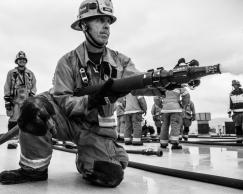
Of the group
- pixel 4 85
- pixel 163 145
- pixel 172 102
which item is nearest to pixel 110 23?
pixel 172 102

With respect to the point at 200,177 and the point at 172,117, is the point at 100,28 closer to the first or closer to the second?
the point at 200,177

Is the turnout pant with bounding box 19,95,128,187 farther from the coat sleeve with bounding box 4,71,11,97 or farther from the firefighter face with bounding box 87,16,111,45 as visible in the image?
the coat sleeve with bounding box 4,71,11,97

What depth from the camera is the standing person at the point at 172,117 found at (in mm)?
5605

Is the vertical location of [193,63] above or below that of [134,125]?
above

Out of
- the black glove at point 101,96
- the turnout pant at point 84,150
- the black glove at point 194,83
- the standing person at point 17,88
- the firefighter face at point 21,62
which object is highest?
the firefighter face at point 21,62

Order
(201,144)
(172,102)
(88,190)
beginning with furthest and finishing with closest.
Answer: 1. (201,144)
2. (172,102)
3. (88,190)

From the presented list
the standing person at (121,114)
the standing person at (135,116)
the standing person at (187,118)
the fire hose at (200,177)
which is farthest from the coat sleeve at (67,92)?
the standing person at (187,118)

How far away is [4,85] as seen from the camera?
6.07 metres

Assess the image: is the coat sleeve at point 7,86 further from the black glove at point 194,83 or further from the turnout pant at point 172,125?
the black glove at point 194,83

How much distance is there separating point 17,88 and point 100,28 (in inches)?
162

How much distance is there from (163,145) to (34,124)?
417 centimetres

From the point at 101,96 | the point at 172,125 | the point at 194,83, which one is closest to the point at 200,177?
the point at 194,83

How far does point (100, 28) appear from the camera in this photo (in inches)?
99.7

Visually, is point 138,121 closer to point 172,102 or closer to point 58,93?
point 172,102
